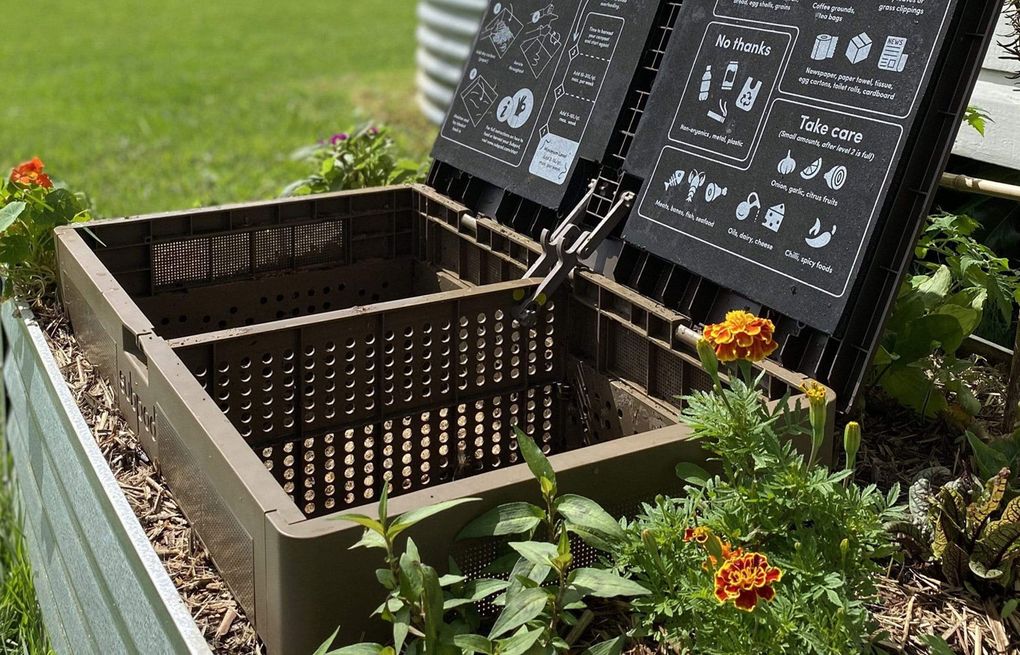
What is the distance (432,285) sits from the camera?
3828 mm

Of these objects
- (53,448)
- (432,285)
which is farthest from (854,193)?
(53,448)

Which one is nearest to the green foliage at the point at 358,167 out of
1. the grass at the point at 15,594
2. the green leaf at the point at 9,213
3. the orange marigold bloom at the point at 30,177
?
the orange marigold bloom at the point at 30,177

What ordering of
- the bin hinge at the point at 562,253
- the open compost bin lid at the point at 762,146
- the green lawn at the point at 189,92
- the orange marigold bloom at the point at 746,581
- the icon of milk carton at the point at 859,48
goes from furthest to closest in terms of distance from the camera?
the green lawn at the point at 189,92
the bin hinge at the point at 562,253
the icon of milk carton at the point at 859,48
the open compost bin lid at the point at 762,146
the orange marigold bloom at the point at 746,581

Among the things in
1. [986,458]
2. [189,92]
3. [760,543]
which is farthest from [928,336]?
[189,92]

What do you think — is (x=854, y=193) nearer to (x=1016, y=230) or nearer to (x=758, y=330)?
(x=758, y=330)

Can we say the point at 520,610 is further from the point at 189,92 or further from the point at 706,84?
the point at 189,92

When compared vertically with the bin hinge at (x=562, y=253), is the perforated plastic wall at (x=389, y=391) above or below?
below

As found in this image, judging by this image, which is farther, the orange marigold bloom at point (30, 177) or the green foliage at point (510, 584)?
the orange marigold bloom at point (30, 177)

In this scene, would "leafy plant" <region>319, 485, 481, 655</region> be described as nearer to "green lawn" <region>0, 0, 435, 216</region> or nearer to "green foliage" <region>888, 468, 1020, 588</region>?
"green foliage" <region>888, 468, 1020, 588</region>

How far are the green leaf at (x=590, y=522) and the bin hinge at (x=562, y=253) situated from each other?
3.43 ft

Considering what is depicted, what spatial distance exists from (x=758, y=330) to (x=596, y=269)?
48.8 inches

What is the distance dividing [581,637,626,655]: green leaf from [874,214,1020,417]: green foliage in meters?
1.14

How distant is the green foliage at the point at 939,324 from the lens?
2.81 metres

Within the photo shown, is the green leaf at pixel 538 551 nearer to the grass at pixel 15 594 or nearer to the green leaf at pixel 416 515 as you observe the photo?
the green leaf at pixel 416 515
